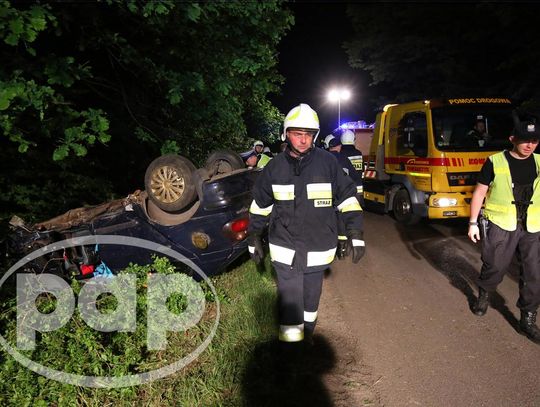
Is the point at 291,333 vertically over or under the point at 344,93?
under

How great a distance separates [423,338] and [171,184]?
2755 mm

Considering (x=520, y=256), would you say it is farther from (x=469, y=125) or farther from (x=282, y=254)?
(x=469, y=125)

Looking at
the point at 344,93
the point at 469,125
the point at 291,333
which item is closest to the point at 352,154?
the point at 469,125

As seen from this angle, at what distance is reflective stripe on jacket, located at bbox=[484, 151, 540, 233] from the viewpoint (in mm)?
3570

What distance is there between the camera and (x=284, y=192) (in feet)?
9.91

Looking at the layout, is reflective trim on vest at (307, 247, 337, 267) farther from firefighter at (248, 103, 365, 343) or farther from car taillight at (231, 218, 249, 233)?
car taillight at (231, 218, 249, 233)

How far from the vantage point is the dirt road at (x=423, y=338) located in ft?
9.57

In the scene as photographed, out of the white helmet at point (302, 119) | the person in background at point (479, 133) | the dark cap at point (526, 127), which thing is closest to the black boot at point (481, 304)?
the dark cap at point (526, 127)

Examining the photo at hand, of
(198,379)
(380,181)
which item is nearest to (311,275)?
(198,379)

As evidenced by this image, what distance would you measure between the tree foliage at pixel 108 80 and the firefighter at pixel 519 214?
137 inches

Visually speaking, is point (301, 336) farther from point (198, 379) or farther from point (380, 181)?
point (380, 181)

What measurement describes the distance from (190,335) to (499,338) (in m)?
2.73

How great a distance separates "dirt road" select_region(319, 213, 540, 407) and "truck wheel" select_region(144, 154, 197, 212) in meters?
1.86

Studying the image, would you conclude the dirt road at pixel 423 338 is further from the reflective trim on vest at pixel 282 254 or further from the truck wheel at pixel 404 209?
the truck wheel at pixel 404 209
